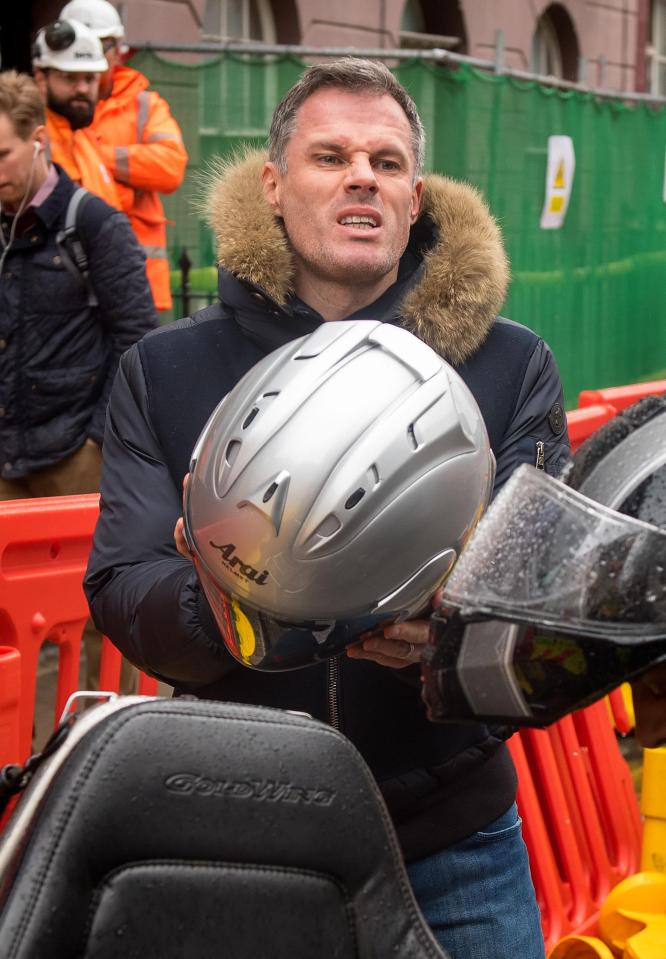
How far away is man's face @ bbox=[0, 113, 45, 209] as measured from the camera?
16.4 ft

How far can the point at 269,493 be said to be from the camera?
1795 millimetres

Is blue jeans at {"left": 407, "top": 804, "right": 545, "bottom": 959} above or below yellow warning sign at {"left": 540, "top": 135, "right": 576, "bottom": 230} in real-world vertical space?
below

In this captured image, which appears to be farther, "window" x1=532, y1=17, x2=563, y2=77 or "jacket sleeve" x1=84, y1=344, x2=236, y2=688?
"window" x1=532, y1=17, x2=563, y2=77

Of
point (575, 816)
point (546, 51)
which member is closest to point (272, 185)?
point (575, 816)

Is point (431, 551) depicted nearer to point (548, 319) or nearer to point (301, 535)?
point (301, 535)

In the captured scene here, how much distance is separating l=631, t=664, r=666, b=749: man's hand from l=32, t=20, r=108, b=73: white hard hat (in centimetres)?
545

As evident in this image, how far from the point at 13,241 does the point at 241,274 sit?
2817mm

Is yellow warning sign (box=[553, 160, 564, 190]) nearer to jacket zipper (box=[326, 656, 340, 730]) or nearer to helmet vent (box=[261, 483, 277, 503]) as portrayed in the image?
jacket zipper (box=[326, 656, 340, 730])

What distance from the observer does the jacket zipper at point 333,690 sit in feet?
7.41

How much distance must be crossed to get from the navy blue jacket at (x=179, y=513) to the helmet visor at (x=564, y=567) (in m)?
0.90

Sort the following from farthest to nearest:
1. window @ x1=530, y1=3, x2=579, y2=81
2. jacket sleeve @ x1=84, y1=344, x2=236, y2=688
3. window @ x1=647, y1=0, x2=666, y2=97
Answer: window @ x1=647, y1=0, x2=666, y2=97
window @ x1=530, y1=3, x2=579, y2=81
jacket sleeve @ x1=84, y1=344, x2=236, y2=688

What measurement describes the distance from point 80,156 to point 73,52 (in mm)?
438

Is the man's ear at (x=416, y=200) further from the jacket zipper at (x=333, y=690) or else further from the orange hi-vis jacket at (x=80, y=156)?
the orange hi-vis jacket at (x=80, y=156)

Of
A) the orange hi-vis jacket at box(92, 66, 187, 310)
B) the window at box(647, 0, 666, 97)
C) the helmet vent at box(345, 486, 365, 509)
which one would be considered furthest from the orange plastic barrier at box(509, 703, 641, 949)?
the window at box(647, 0, 666, 97)
